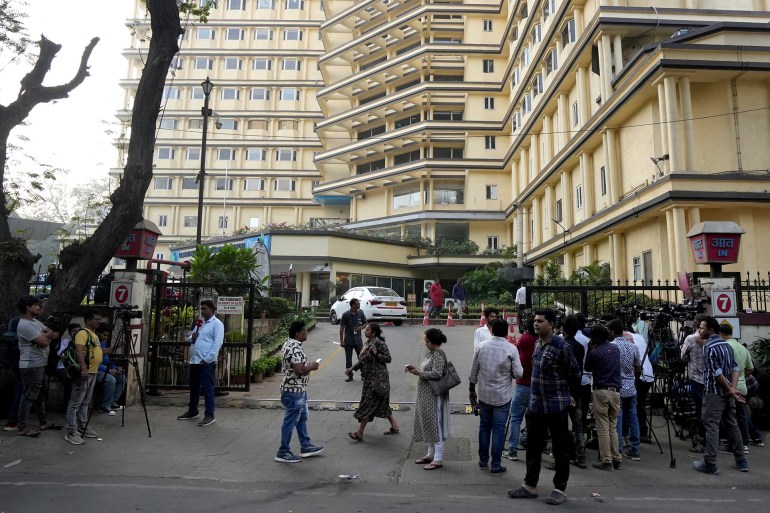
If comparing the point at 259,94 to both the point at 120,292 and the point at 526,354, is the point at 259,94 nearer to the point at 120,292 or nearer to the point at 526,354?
the point at 120,292

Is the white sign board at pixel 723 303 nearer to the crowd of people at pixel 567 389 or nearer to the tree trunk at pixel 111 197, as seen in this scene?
the crowd of people at pixel 567 389

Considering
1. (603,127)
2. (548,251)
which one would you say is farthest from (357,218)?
(603,127)

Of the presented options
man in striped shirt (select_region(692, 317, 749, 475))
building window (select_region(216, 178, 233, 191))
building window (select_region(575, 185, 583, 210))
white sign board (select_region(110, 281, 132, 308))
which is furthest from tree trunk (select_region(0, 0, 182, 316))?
building window (select_region(216, 178, 233, 191))

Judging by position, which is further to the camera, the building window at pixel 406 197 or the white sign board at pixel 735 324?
the building window at pixel 406 197

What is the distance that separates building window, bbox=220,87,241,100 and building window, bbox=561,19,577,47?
127 feet

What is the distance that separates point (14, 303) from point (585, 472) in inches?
364

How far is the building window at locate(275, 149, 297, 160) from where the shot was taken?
5406 cm

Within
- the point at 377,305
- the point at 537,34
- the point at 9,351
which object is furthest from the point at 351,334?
the point at 537,34

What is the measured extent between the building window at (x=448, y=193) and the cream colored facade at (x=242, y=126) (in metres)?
14.4

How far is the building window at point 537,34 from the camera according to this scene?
93.7 feet

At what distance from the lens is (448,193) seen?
40656 millimetres

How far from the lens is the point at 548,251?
27.4 meters

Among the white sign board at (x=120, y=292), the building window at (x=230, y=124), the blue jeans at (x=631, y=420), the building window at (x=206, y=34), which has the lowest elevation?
the blue jeans at (x=631, y=420)

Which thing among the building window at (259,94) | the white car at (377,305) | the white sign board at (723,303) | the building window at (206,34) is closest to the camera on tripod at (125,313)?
the white sign board at (723,303)
